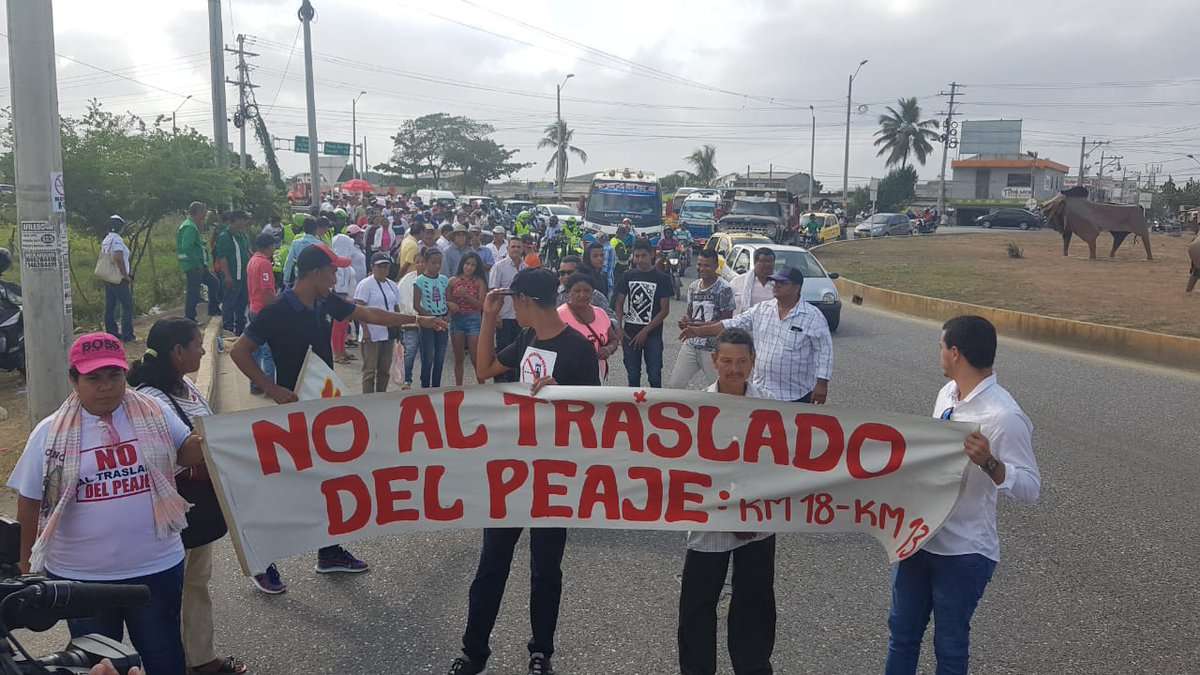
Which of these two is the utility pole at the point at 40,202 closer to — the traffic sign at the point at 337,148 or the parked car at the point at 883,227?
the traffic sign at the point at 337,148

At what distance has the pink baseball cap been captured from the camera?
3.17 m

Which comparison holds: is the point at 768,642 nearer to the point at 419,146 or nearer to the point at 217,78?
the point at 217,78

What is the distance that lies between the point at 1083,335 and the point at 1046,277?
32.1 feet

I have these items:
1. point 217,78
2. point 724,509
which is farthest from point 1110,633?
point 217,78

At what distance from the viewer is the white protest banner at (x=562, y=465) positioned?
3.94 m

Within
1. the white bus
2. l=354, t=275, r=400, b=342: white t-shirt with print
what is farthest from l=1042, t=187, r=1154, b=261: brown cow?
l=354, t=275, r=400, b=342: white t-shirt with print

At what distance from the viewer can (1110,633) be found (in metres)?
4.77

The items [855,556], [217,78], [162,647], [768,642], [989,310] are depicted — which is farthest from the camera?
[217,78]

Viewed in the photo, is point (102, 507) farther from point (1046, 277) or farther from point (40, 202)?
point (1046, 277)

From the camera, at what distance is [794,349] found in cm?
630

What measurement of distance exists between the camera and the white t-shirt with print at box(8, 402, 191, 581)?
0.56 metres

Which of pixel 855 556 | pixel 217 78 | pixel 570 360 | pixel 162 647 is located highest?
pixel 217 78

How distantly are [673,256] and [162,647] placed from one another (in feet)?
72.7

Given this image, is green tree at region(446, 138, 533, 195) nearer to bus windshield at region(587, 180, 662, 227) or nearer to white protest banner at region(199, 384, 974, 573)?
bus windshield at region(587, 180, 662, 227)
